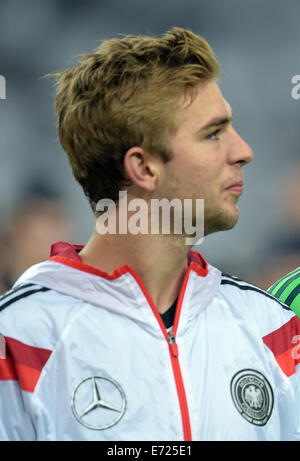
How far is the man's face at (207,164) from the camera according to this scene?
1.29m

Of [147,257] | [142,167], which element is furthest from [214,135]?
[147,257]

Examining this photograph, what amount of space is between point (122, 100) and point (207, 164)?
20 centimetres

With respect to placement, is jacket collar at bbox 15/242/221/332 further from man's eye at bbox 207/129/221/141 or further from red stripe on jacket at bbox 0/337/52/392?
man's eye at bbox 207/129/221/141

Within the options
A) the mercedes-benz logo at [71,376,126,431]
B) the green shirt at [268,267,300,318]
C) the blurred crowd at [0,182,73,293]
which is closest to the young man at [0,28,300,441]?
the mercedes-benz logo at [71,376,126,431]

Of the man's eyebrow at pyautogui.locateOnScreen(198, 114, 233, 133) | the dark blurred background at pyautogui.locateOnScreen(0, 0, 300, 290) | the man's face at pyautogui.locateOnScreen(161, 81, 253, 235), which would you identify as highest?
the dark blurred background at pyautogui.locateOnScreen(0, 0, 300, 290)

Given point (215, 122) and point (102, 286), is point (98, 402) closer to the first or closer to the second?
point (102, 286)

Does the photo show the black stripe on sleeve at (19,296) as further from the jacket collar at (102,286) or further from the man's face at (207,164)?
the man's face at (207,164)

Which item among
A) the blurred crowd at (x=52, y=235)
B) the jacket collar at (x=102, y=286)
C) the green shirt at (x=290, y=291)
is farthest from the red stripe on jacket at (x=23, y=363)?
the blurred crowd at (x=52, y=235)

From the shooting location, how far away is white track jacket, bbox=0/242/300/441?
3.84 feet

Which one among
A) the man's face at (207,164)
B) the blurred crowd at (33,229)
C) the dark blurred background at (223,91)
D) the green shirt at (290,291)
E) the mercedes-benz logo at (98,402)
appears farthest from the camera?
the dark blurred background at (223,91)

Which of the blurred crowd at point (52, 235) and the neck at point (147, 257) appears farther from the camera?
the blurred crowd at point (52, 235)

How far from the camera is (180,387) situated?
3.99 ft

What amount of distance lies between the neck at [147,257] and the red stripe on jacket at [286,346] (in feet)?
0.69

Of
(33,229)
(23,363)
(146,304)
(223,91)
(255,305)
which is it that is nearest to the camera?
(23,363)
